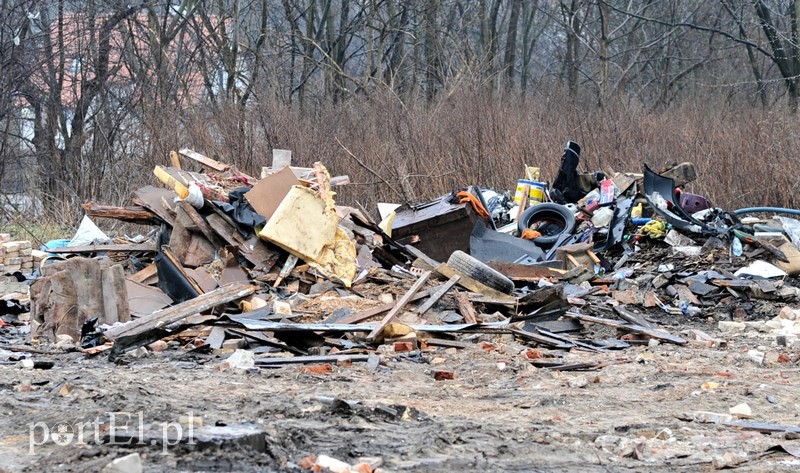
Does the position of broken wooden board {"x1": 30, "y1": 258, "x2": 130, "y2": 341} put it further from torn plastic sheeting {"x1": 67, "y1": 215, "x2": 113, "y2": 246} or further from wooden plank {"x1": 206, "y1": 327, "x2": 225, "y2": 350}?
torn plastic sheeting {"x1": 67, "y1": 215, "x2": 113, "y2": 246}

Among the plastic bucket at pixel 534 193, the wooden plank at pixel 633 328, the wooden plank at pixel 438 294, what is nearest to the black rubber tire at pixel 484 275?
the wooden plank at pixel 438 294

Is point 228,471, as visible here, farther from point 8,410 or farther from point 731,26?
point 731,26

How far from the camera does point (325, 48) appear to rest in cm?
2928

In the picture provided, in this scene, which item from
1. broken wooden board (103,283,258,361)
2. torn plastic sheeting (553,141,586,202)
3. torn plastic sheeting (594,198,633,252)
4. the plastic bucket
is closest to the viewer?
broken wooden board (103,283,258,361)

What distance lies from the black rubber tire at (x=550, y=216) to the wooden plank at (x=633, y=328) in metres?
4.36

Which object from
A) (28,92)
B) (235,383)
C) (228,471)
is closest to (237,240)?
(235,383)

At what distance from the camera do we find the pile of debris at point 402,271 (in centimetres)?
773

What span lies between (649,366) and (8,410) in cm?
459

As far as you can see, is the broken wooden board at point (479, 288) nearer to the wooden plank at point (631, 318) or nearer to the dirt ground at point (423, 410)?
the wooden plank at point (631, 318)

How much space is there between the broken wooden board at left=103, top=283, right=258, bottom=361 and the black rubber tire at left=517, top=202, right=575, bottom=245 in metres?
5.73

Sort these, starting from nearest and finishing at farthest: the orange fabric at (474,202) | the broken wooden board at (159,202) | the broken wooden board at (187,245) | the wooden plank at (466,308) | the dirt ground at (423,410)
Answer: the dirt ground at (423,410) < the wooden plank at (466,308) < the broken wooden board at (187,245) < the broken wooden board at (159,202) < the orange fabric at (474,202)

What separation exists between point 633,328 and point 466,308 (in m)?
1.63

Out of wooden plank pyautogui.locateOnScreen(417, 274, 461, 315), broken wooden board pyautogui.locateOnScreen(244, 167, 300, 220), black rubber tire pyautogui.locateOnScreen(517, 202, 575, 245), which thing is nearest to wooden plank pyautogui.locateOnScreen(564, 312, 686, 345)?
wooden plank pyautogui.locateOnScreen(417, 274, 461, 315)

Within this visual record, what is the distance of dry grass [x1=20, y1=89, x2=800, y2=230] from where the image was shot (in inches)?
642
